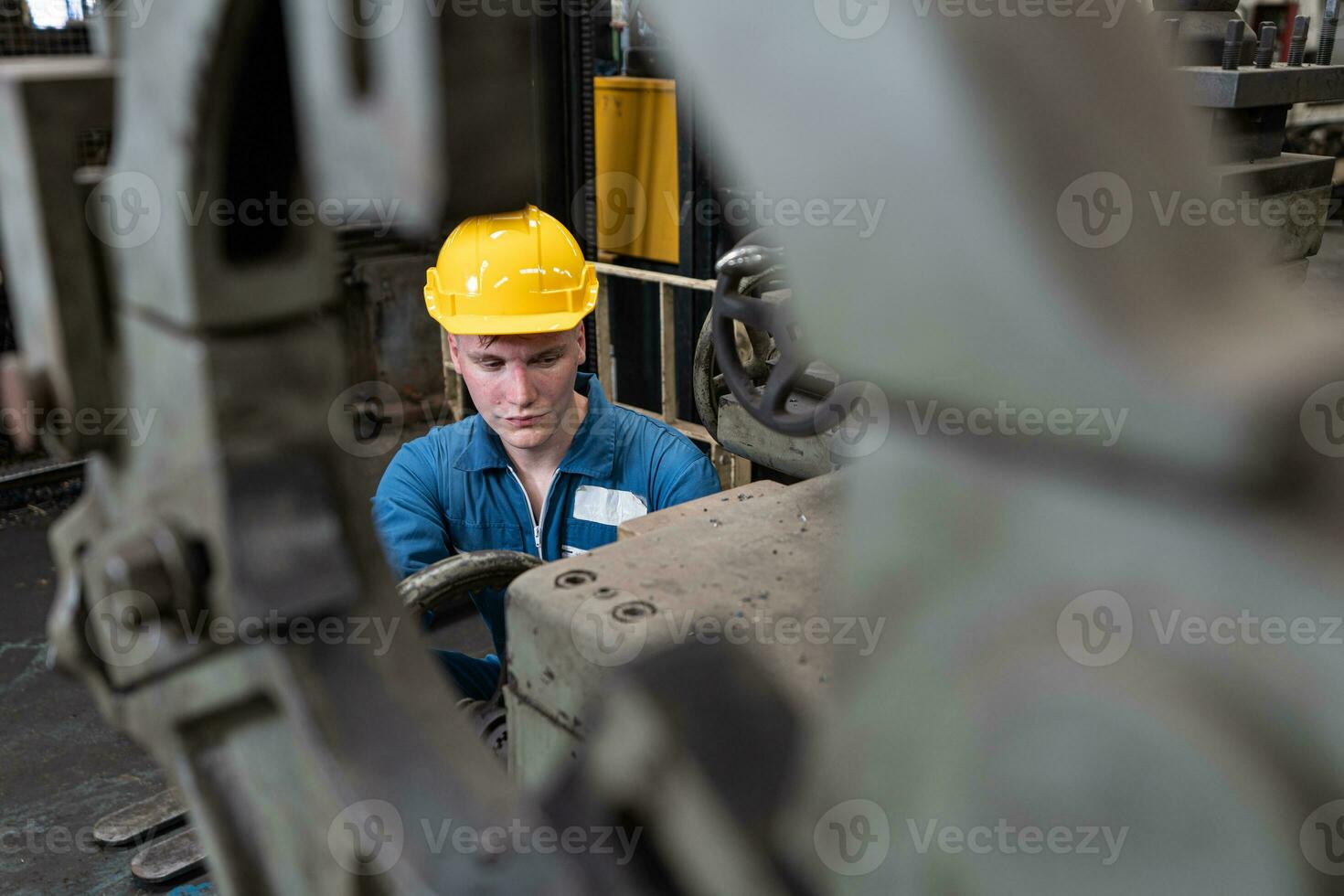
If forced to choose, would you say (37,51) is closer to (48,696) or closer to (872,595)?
(48,696)

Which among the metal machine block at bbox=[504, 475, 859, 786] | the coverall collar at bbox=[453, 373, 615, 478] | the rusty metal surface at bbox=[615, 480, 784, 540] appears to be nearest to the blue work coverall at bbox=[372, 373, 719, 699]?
the coverall collar at bbox=[453, 373, 615, 478]

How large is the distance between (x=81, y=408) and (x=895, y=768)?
427 millimetres

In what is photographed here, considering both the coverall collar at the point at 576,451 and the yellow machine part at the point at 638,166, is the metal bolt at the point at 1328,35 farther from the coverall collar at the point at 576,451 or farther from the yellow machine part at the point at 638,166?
the yellow machine part at the point at 638,166

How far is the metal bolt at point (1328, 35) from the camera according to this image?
1291mm

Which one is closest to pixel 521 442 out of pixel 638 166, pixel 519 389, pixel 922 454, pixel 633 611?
pixel 519 389

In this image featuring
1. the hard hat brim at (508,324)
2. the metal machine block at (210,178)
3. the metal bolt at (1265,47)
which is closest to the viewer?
the metal machine block at (210,178)

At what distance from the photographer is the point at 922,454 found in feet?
1.25

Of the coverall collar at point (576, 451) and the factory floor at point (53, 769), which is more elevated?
the coverall collar at point (576, 451)

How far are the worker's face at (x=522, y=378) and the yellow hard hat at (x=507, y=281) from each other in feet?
0.09

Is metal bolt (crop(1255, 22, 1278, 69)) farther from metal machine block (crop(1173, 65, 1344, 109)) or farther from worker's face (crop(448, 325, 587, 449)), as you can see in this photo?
worker's face (crop(448, 325, 587, 449))

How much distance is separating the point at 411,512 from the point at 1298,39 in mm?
1381

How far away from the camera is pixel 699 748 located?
1.70 feet

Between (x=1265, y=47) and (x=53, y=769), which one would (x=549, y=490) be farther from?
(x=53, y=769)

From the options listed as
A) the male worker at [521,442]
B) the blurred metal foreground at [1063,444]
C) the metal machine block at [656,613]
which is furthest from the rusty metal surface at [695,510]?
the male worker at [521,442]
